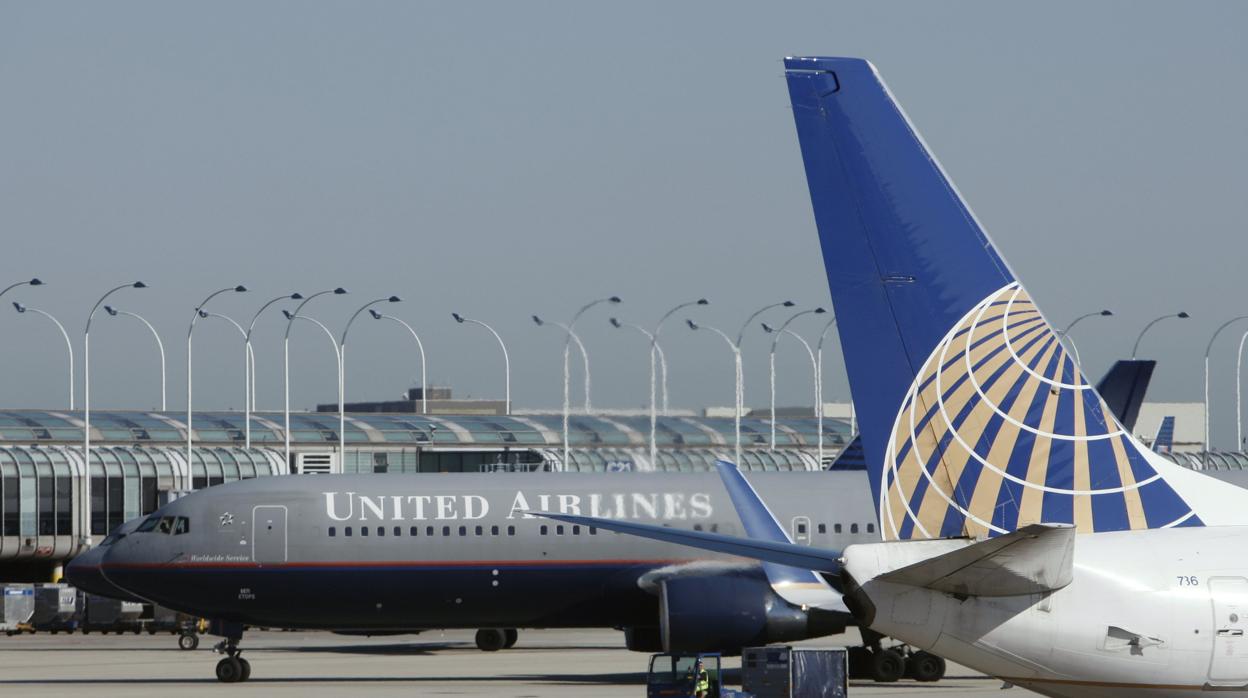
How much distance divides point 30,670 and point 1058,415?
111ft

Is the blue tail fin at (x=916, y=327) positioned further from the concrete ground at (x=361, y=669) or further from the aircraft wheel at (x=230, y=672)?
the aircraft wheel at (x=230, y=672)

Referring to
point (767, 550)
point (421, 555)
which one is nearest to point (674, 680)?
point (421, 555)

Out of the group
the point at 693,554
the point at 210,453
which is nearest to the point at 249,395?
the point at 210,453

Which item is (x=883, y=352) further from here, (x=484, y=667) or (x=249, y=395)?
(x=249, y=395)

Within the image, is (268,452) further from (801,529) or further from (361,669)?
(801,529)

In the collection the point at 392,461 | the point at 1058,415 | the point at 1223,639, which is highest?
the point at 1058,415

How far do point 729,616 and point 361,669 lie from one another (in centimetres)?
1267

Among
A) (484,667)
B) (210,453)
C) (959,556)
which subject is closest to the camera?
(959,556)

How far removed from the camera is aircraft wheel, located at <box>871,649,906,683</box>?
121 ft

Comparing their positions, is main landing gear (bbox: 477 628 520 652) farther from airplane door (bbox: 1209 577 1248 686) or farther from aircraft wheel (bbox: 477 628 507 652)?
airplane door (bbox: 1209 577 1248 686)

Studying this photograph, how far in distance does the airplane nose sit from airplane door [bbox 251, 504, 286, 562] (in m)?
3.26

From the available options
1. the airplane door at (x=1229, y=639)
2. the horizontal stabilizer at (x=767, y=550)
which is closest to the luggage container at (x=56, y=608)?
the horizontal stabilizer at (x=767, y=550)

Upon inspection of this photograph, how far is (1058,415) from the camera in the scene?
15883mm

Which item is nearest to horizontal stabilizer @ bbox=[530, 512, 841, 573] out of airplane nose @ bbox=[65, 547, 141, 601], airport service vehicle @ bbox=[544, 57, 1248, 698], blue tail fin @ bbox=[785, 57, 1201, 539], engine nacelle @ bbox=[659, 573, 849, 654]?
airport service vehicle @ bbox=[544, 57, 1248, 698]
